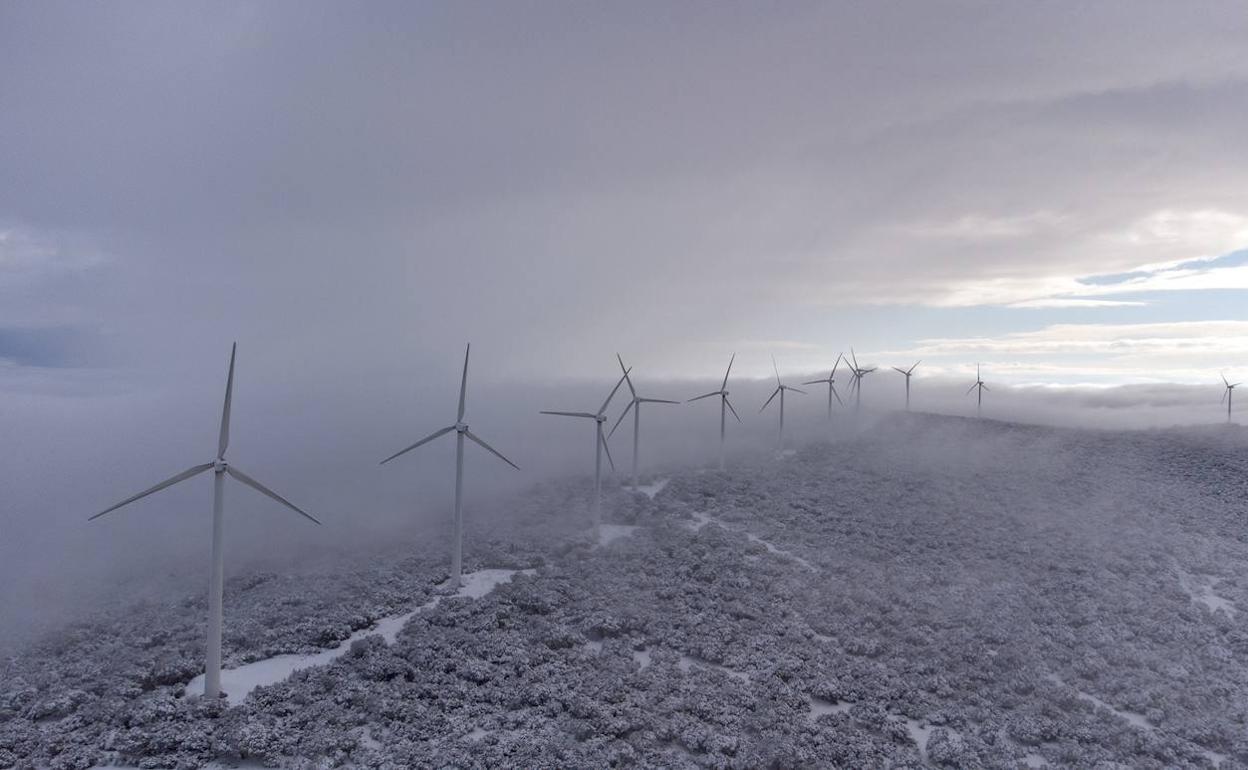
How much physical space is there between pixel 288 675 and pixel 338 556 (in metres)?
32.6

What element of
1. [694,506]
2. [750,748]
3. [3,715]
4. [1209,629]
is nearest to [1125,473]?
[1209,629]

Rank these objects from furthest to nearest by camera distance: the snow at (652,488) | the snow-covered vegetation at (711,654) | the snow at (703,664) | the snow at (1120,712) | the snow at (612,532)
Answer: the snow at (652,488), the snow at (612,532), the snow at (703,664), the snow at (1120,712), the snow-covered vegetation at (711,654)

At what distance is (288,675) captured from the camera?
5134cm

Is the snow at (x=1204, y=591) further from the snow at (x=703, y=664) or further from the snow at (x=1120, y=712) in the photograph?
the snow at (x=703, y=664)

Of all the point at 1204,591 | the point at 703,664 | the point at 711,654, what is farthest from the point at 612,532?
the point at 1204,591

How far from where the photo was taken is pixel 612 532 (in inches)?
3514

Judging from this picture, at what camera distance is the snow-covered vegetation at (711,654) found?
44.9 m

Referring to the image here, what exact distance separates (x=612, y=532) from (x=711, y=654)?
3338 centimetres

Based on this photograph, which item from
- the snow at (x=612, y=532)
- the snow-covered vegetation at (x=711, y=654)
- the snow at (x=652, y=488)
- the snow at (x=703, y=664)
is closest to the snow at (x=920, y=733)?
the snow-covered vegetation at (x=711, y=654)

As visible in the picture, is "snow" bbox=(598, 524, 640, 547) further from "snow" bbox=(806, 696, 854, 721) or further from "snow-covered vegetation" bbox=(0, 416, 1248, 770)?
"snow" bbox=(806, 696, 854, 721)

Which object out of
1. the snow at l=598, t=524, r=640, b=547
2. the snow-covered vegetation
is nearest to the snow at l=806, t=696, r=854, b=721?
the snow-covered vegetation

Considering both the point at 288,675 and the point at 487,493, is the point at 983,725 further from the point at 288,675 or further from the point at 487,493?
the point at 487,493

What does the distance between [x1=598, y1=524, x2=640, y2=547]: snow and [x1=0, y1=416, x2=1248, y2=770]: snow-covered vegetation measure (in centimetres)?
53

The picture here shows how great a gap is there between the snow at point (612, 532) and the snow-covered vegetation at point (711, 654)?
53 centimetres
